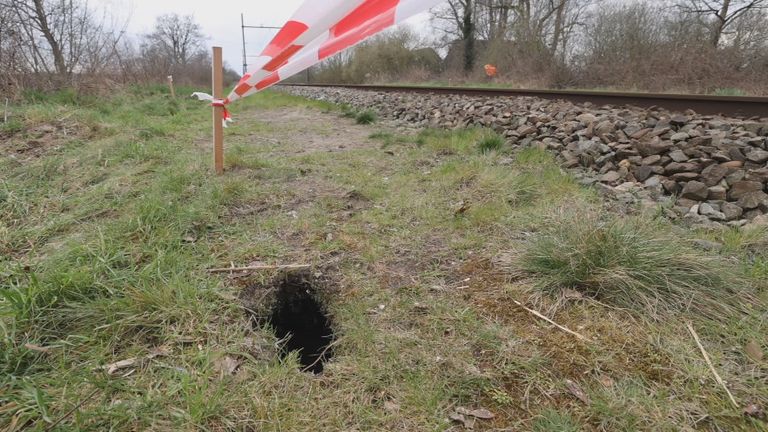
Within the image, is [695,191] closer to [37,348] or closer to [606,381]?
[606,381]

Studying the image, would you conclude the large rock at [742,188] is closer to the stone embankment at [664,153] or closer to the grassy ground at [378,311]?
the stone embankment at [664,153]

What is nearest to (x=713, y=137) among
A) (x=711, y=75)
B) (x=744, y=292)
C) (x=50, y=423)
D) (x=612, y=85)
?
(x=744, y=292)

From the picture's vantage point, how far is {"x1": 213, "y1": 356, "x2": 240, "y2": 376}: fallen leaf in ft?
4.75

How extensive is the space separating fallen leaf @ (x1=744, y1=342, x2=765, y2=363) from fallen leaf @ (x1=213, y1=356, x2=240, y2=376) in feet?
6.84

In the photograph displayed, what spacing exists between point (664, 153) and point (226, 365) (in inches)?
152

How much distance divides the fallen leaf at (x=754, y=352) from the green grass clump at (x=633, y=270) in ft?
0.63

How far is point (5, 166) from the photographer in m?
3.76

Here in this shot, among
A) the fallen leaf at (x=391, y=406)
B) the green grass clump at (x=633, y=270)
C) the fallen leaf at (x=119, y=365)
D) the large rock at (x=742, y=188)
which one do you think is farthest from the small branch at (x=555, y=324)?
the large rock at (x=742, y=188)

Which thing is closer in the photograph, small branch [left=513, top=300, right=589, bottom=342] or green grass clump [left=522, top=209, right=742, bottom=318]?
small branch [left=513, top=300, right=589, bottom=342]

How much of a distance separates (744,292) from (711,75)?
11.0 m

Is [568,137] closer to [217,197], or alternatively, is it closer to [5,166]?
[217,197]

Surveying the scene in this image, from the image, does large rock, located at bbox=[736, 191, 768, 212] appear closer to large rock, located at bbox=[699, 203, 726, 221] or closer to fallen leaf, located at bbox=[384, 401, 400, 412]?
large rock, located at bbox=[699, 203, 726, 221]

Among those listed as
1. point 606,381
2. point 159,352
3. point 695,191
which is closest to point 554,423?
point 606,381


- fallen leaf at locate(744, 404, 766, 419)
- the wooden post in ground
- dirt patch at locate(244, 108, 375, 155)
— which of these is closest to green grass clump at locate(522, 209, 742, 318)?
fallen leaf at locate(744, 404, 766, 419)
